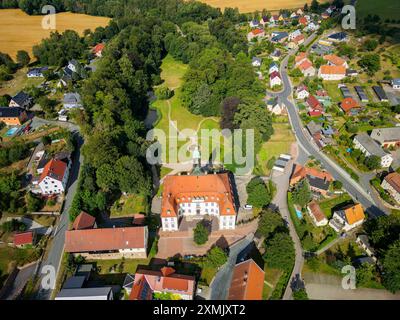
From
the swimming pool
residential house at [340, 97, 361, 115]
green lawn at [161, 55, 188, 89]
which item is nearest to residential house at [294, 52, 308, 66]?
residential house at [340, 97, 361, 115]

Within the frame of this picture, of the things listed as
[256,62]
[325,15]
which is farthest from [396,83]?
[325,15]

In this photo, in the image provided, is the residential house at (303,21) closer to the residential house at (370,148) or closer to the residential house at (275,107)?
the residential house at (275,107)

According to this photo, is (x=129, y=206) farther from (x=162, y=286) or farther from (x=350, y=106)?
(x=350, y=106)

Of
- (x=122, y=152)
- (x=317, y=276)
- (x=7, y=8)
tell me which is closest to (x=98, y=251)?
(x=122, y=152)

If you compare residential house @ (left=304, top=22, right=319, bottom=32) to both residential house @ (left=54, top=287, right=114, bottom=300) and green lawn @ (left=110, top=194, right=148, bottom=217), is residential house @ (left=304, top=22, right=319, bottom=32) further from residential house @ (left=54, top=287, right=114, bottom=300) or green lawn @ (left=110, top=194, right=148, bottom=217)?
residential house @ (left=54, top=287, right=114, bottom=300)

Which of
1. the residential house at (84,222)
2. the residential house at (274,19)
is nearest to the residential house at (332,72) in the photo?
the residential house at (274,19)

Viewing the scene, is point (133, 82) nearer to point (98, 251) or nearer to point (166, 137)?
point (166, 137)
